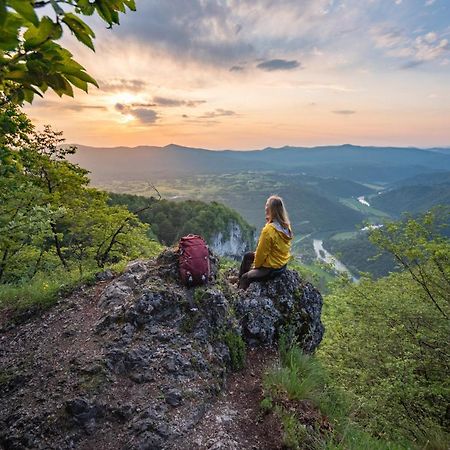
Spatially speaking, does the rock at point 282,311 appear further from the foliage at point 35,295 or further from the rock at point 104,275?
the foliage at point 35,295

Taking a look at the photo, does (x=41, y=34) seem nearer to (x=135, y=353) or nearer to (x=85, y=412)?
(x=85, y=412)

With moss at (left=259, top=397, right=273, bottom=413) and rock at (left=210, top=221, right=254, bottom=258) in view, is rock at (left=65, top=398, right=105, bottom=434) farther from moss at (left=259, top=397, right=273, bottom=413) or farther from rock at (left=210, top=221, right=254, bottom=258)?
rock at (left=210, top=221, right=254, bottom=258)

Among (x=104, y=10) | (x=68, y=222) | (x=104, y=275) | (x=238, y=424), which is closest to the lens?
(x=104, y=10)

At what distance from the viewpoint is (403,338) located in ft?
33.0

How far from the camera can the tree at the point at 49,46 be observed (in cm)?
93

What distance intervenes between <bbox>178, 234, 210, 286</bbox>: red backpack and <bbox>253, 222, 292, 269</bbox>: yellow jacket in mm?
1195

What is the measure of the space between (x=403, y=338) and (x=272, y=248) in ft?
17.9

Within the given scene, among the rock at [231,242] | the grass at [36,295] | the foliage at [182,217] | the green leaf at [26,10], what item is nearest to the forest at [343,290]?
the grass at [36,295]

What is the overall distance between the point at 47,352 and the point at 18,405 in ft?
3.16

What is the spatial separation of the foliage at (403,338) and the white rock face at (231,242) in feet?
231

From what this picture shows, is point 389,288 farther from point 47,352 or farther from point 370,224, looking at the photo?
point 47,352

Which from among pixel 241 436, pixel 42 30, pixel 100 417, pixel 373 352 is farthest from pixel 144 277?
pixel 373 352

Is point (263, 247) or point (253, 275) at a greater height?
point (263, 247)

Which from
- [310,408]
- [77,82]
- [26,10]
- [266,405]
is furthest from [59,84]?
[310,408]
